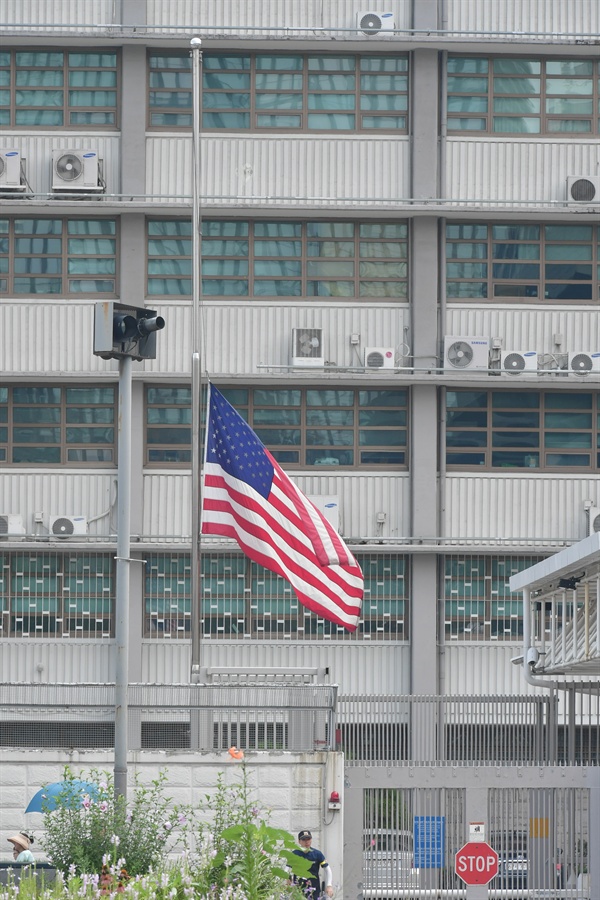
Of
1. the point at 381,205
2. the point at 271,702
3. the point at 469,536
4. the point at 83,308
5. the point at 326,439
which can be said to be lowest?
the point at 271,702

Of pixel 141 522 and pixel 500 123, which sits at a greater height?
pixel 500 123

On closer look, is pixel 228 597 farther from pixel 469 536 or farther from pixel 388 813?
pixel 388 813

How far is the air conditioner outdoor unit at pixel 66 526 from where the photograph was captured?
101 ft

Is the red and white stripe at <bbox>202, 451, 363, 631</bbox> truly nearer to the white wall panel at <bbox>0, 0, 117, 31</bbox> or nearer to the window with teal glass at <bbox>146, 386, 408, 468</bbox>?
the window with teal glass at <bbox>146, 386, 408, 468</bbox>

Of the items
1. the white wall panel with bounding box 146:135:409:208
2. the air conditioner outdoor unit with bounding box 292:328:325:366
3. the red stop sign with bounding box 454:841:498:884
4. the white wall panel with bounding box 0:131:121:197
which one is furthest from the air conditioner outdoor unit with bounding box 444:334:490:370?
the red stop sign with bounding box 454:841:498:884

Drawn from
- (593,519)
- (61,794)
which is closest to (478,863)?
(61,794)

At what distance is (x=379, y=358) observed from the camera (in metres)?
30.9

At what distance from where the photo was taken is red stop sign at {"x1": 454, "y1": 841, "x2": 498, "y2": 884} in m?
19.7

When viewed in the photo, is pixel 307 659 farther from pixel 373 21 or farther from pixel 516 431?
pixel 373 21

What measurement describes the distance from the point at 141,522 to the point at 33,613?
2.92 meters

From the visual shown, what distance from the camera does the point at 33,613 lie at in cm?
3098

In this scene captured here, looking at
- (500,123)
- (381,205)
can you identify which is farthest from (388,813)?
(500,123)

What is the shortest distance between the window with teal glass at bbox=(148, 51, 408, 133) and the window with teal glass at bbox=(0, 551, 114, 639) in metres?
9.44

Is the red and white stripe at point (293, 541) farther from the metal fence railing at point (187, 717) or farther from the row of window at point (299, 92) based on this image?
the row of window at point (299, 92)
